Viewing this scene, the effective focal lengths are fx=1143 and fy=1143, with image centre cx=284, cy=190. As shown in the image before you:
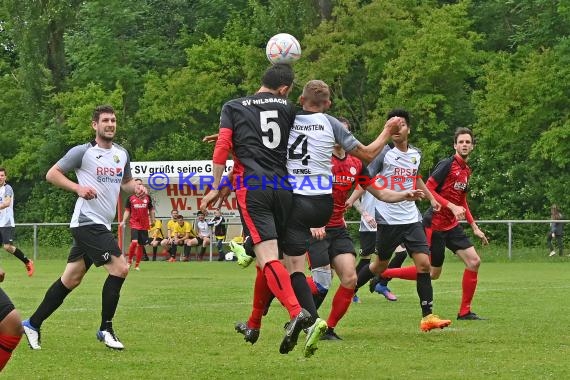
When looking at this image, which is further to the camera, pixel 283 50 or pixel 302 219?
pixel 283 50

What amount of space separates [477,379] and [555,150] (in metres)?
27.9

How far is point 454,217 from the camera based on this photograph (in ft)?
42.3

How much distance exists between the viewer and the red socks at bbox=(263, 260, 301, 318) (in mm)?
8281

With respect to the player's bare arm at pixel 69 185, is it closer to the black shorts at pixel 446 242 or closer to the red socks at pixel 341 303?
the red socks at pixel 341 303

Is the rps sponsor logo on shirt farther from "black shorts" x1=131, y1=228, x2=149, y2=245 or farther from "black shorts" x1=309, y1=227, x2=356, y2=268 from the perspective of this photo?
"black shorts" x1=131, y1=228, x2=149, y2=245

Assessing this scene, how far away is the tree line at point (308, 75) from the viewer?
36438 millimetres

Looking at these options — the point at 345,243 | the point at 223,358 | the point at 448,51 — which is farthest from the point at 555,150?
the point at 223,358

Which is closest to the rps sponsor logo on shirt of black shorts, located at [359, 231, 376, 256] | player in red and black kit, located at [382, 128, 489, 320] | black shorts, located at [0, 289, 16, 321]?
black shorts, located at [0, 289, 16, 321]

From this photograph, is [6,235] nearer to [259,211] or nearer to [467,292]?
[467,292]

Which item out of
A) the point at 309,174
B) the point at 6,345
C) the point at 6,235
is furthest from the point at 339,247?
the point at 6,235

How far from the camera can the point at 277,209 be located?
8680 millimetres

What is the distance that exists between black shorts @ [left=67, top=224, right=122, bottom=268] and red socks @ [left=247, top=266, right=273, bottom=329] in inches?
53.5

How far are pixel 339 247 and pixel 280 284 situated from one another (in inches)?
105

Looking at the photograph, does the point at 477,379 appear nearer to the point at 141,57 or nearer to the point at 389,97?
the point at 389,97
